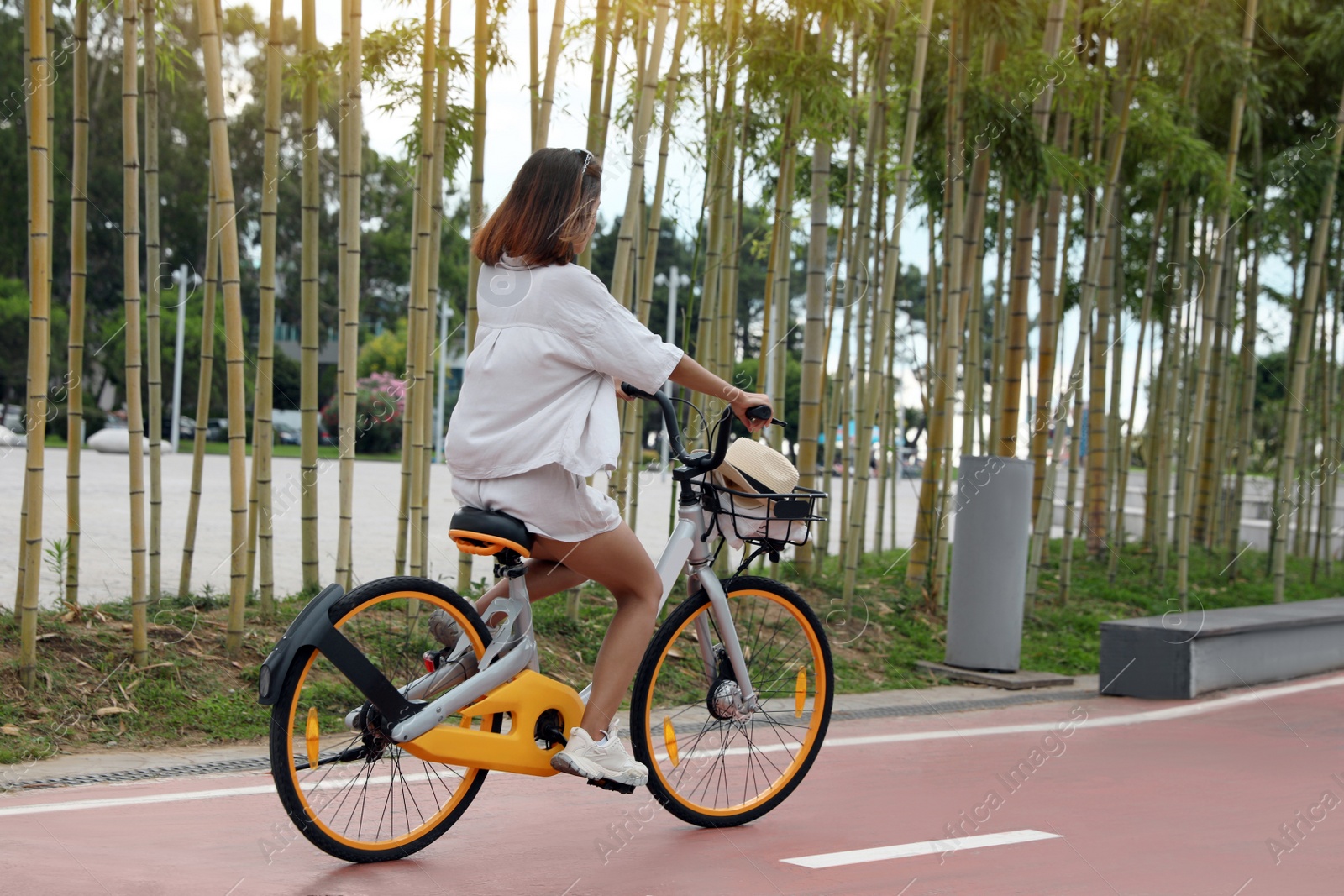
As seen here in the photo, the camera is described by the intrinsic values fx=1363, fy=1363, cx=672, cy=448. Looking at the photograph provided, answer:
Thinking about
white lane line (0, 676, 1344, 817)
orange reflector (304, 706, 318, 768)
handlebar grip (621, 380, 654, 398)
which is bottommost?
white lane line (0, 676, 1344, 817)

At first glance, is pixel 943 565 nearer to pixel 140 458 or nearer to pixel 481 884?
pixel 140 458

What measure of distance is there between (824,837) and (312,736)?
1410 mm

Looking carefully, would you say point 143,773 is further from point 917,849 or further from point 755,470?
point 917,849

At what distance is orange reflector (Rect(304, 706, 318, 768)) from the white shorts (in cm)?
59

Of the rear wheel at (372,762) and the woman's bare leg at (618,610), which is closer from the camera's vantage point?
the rear wheel at (372,762)

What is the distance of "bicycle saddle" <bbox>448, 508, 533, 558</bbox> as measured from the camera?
305cm

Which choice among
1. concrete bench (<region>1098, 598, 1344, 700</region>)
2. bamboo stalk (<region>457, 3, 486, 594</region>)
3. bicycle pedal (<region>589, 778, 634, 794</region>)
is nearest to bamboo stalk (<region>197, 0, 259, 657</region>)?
bamboo stalk (<region>457, 3, 486, 594</region>)

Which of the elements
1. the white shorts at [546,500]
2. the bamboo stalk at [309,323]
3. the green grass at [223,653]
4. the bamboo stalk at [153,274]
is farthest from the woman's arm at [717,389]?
the bamboo stalk at [309,323]

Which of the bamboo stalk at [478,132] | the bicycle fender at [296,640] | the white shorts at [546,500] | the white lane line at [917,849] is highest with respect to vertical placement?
the bamboo stalk at [478,132]

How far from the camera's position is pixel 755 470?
11.6 feet

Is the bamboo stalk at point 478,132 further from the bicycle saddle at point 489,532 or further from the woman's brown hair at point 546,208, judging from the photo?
the bicycle saddle at point 489,532

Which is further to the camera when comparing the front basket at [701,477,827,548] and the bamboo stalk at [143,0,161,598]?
the bamboo stalk at [143,0,161,598]

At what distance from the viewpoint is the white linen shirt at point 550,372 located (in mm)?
3105

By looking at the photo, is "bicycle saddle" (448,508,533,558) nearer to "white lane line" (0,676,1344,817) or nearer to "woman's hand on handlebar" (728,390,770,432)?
"woman's hand on handlebar" (728,390,770,432)
